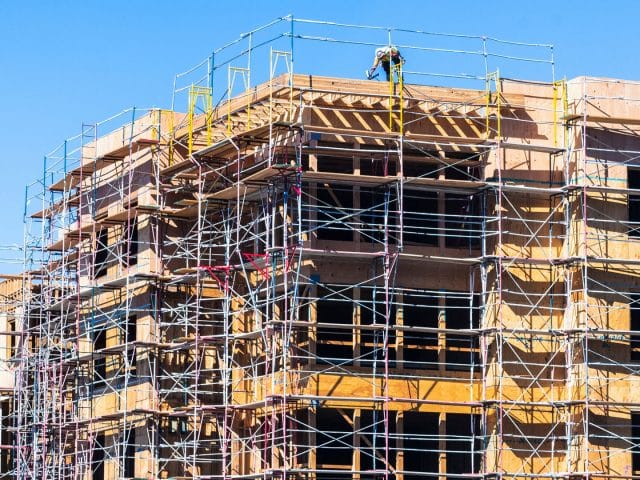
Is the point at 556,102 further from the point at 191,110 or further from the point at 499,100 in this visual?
the point at 191,110

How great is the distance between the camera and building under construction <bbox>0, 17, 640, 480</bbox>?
4247 centimetres

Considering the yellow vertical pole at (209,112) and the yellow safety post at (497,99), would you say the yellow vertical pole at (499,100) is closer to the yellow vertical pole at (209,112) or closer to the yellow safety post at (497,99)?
the yellow safety post at (497,99)

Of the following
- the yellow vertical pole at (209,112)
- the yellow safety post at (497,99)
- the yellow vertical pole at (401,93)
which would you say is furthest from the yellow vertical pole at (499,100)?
the yellow vertical pole at (209,112)

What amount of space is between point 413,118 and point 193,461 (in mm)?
10833

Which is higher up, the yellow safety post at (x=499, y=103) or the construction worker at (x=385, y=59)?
the construction worker at (x=385, y=59)

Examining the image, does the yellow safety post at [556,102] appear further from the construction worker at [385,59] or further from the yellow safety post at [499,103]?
the construction worker at [385,59]

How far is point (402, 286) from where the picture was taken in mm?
43719

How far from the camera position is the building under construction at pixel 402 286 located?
42.5 m

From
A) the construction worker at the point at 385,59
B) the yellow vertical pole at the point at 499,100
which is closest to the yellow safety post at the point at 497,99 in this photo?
the yellow vertical pole at the point at 499,100

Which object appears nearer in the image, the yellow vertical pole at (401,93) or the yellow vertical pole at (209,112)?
the yellow vertical pole at (401,93)

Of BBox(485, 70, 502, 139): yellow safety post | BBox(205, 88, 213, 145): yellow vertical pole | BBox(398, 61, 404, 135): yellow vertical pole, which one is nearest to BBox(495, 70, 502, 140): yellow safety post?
BBox(485, 70, 502, 139): yellow safety post

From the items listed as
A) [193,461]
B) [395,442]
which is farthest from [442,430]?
[193,461]

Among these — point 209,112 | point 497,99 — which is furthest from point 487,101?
point 209,112

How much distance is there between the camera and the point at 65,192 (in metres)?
52.5
